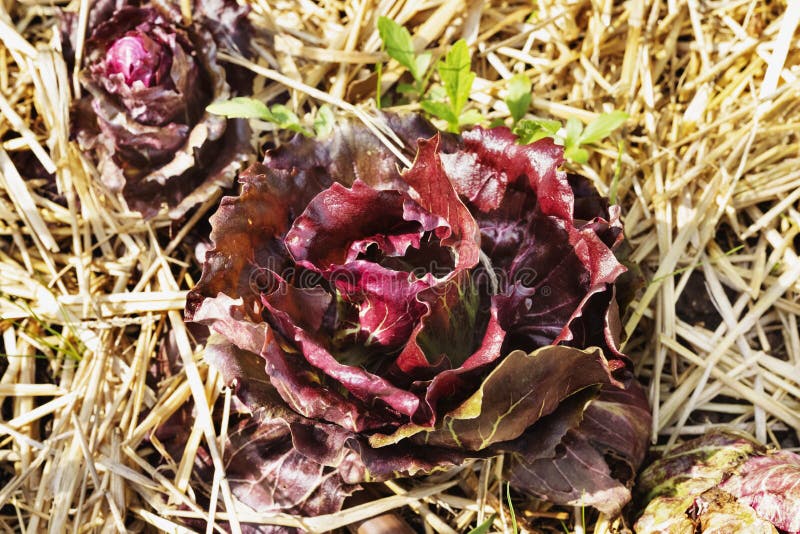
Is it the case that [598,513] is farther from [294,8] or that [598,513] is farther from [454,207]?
[294,8]

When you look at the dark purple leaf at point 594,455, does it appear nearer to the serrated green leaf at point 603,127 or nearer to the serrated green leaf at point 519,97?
the serrated green leaf at point 603,127

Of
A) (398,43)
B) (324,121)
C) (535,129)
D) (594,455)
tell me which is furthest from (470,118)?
(594,455)

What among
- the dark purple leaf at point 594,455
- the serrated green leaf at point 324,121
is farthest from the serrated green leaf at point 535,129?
the dark purple leaf at point 594,455

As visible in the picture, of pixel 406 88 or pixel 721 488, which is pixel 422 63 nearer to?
pixel 406 88

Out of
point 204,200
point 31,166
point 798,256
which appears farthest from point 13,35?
point 798,256

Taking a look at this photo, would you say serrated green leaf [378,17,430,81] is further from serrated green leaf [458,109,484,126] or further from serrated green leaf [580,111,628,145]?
serrated green leaf [580,111,628,145]

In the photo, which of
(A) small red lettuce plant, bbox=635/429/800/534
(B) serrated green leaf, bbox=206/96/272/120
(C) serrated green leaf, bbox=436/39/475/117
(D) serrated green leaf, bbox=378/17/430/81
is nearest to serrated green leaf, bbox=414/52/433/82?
(D) serrated green leaf, bbox=378/17/430/81

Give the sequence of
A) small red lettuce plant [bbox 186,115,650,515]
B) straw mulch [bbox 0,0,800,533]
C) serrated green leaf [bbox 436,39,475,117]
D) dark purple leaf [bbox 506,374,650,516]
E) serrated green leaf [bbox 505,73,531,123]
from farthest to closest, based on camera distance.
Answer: serrated green leaf [bbox 505,73,531,123], serrated green leaf [bbox 436,39,475,117], straw mulch [bbox 0,0,800,533], dark purple leaf [bbox 506,374,650,516], small red lettuce plant [bbox 186,115,650,515]
